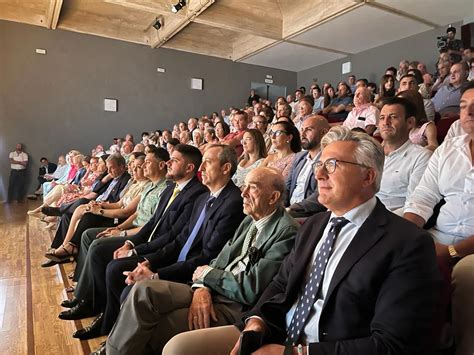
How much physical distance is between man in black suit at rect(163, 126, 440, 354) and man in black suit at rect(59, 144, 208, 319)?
3.83 ft

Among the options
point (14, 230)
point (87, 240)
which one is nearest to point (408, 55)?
point (87, 240)

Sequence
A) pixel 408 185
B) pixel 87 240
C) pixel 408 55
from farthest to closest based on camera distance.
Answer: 1. pixel 408 55
2. pixel 87 240
3. pixel 408 185

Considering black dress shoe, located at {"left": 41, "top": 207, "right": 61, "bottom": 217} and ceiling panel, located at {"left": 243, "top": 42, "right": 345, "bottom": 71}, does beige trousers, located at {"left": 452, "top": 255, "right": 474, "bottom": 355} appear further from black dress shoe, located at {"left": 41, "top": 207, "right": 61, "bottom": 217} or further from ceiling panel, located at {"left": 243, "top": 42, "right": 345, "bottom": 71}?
ceiling panel, located at {"left": 243, "top": 42, "right": 345, "bottom": 71}

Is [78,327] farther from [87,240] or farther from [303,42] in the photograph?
[303,42]

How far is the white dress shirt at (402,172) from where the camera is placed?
2.01 metres

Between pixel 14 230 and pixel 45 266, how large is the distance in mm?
2202

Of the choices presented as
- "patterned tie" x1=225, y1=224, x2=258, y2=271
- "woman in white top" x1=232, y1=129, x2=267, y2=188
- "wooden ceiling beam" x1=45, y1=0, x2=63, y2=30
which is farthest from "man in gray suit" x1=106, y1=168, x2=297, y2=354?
"wooden ceiling beam" x1=45, y1=0, x2=63, y2=30

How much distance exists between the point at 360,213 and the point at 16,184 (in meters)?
9.57

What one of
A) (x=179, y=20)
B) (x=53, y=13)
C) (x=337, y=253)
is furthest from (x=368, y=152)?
(x=53, y=13)

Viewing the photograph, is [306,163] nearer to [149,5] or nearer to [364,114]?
[364,114]

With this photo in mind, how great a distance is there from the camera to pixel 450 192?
1.68m

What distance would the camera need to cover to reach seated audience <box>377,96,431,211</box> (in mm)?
2037

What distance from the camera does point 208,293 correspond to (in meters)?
1.60

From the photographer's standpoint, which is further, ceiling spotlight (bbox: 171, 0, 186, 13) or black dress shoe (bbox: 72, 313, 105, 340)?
ceiling spotlight (bbox: 171, 0, 186, 13)
